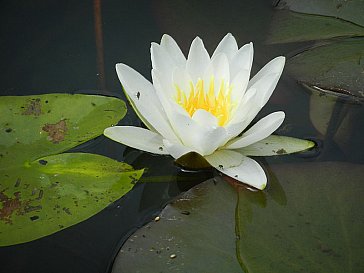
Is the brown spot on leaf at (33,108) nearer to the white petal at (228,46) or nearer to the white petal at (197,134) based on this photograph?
the white petal at (197,134)

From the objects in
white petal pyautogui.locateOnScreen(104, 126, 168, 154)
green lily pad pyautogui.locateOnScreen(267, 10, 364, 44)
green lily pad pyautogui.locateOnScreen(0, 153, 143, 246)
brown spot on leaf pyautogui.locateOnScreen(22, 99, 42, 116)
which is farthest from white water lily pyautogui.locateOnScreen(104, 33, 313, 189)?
green lily pad pyautogui.locateOnScreen(267, 10, 364, 44)

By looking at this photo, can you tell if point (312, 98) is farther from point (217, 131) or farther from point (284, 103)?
point (217, 131)

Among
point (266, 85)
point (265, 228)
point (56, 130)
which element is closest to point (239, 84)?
point (266, 85)

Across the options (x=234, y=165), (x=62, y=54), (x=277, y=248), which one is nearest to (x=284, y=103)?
(x=234, y=165)

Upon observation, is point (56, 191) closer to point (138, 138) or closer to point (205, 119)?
point (138, 138)

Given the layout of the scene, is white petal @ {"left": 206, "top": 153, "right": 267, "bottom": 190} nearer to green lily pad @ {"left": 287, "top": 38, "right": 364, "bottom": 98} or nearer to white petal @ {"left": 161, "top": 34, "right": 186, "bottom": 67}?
white petal @ {"left": 161, "top": 34, "right": 186, "bottom": 67}

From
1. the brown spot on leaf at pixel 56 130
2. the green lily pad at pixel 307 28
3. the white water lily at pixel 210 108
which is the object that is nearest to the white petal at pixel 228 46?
the white water lily at pixel 210 108
